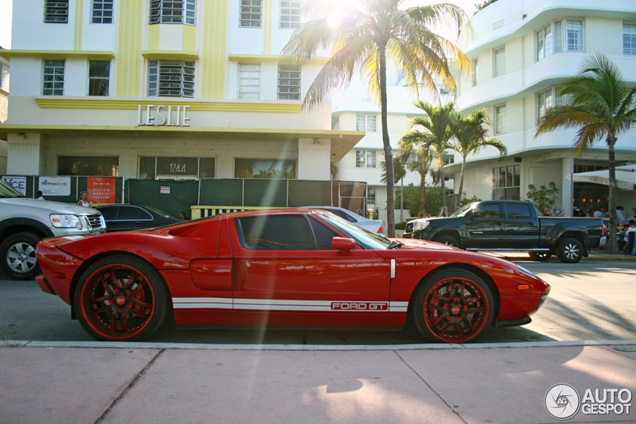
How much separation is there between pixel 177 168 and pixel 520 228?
44.0 ft

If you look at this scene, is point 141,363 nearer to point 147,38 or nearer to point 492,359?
point 492,359

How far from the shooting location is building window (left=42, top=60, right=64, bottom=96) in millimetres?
18359

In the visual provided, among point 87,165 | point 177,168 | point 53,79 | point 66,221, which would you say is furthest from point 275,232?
point 53,79

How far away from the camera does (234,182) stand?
15688mm

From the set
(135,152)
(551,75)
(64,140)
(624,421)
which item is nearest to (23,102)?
(64,140)

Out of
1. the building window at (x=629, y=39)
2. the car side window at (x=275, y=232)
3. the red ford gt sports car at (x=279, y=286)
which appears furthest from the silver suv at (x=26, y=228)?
the building window at (x=629, y=39)

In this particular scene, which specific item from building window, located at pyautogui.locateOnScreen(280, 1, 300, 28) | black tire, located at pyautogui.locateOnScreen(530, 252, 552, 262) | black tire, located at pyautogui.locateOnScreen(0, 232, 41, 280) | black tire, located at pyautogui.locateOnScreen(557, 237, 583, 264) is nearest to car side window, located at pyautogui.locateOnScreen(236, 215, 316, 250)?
black tire, located at pyautogui.locateOnScreen(0, 232, 41, 280)

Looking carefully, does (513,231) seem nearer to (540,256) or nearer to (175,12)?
(540,256)

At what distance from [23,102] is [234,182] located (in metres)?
9.77

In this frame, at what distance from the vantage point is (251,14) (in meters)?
18.6

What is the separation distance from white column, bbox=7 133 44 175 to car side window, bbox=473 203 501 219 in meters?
16.7

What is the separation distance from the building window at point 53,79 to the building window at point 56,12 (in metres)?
1.68

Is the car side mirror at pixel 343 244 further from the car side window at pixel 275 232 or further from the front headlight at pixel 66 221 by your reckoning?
the front headlight at pixel 66 221

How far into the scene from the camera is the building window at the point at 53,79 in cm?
1836
